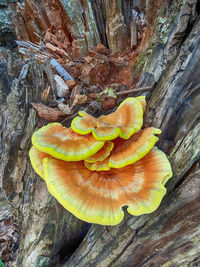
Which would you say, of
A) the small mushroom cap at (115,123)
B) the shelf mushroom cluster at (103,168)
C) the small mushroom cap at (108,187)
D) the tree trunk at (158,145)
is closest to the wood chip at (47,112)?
the tree trunk at (158,145)

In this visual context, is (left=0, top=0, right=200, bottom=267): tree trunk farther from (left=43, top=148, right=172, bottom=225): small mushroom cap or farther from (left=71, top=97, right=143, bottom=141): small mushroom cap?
(left=71, top=97, right=143, bottom=141): small mushroom cap

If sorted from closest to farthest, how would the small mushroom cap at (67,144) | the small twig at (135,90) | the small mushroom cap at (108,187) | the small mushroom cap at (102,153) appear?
the small mushroom cap at (108,187) < the small mushroom cap at (67,144) < the small mushroom cap at (102,153) < the small twig at (135,90)

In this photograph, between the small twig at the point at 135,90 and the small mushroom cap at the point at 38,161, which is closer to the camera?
the small mushroom cap at the point at 38,161

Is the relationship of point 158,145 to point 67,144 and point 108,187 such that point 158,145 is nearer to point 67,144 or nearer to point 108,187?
point 108,187

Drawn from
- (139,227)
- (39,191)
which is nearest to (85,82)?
(39,191)

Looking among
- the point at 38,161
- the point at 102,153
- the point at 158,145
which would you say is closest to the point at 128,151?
the point at 102,153

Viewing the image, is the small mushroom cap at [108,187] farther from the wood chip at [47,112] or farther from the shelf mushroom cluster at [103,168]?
the wood chip at [47,112]
